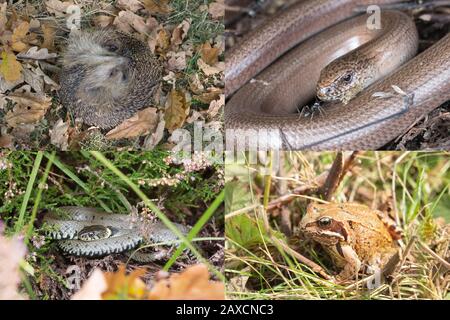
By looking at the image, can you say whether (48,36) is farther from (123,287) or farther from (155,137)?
(123,287)

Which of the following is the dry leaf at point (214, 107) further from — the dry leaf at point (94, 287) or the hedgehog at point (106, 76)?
the dry leaf at point (94, 287)

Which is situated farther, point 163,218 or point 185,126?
point 185,126

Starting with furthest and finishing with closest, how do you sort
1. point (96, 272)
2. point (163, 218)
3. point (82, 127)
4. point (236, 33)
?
1. point (236, 33)
2. point (82, 127)
3. point (163, 218)
4. point (96, 272)

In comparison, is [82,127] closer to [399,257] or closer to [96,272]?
[96,272]

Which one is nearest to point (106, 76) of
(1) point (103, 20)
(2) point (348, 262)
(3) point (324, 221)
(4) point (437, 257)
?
(1) point (103, 20)


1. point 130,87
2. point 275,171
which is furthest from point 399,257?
point 130,87
